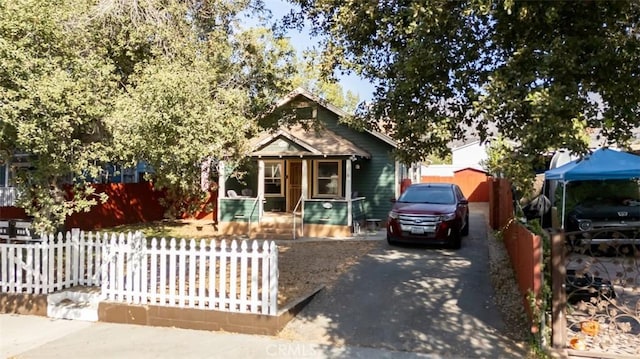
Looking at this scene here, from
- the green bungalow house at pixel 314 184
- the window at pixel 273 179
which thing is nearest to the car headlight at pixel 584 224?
the green bungalow house at pixel 314 184

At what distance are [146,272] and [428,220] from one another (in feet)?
23.2

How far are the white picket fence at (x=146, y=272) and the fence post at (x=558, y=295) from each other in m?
3.38

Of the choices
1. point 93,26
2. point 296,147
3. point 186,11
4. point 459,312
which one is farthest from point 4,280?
point 296,147

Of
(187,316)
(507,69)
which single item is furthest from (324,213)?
(507,69)

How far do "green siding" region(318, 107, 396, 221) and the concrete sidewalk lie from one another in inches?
458

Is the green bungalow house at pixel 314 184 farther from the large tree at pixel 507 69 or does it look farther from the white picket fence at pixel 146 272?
the large tree at pixel 507 69

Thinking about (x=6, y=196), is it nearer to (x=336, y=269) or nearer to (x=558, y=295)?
(x=336, y=269)

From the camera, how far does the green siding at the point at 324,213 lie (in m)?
15.2

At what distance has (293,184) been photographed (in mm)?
18203

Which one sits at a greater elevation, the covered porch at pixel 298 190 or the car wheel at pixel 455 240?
the covered porch at pixel 298 190

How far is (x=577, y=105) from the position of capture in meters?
4.25

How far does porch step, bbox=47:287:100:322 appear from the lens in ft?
22.8

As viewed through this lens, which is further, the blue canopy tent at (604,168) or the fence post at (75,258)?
the blue canopy tent at (604,168)

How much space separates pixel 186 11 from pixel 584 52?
306 inches
